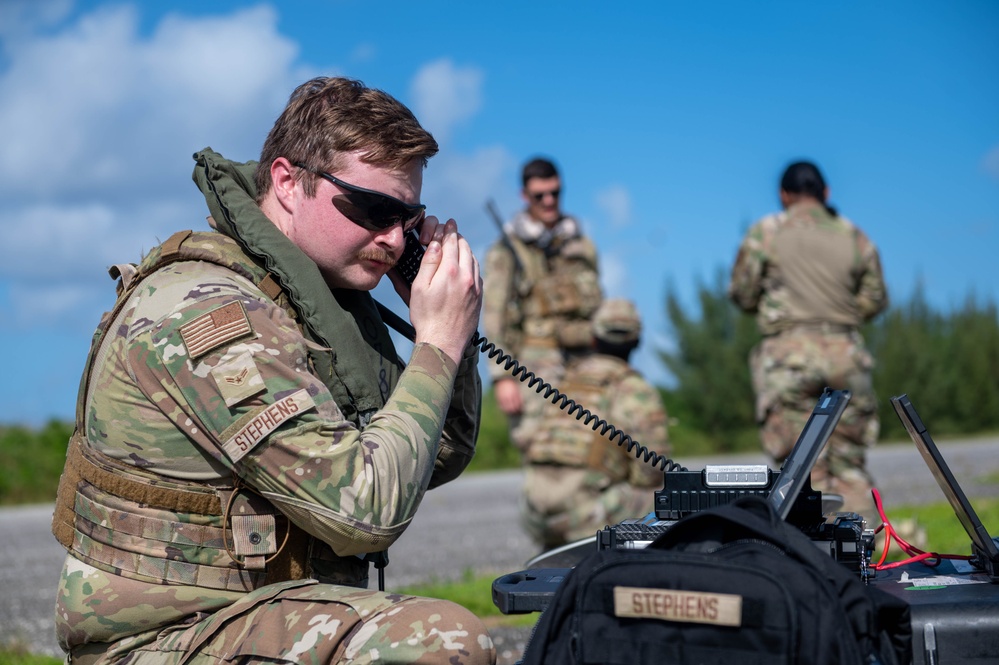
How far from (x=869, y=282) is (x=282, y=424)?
6.74m

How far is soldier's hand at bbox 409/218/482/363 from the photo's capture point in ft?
9.68

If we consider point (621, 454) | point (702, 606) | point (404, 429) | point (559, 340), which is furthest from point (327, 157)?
point (559, 340)

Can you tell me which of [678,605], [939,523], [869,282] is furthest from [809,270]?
[678,605]

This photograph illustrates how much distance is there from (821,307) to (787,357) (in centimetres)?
45

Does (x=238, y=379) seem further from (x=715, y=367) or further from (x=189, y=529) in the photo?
(x=715, y=367)

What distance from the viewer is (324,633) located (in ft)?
8.07

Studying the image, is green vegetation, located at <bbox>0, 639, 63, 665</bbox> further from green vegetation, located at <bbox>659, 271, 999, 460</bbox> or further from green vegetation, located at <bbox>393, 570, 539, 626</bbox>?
green vegetation, located at <bbox>659, 271, 999, 460</bbox>

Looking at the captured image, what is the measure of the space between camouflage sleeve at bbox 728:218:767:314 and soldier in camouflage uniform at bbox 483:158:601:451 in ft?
3.65

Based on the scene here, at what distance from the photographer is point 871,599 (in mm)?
2002

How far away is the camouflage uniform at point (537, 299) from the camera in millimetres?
8633

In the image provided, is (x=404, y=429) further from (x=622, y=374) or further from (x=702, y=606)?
(x=622, y=374)

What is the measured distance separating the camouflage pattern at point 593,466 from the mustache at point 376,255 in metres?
4.37

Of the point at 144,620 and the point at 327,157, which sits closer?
the point at 144,620

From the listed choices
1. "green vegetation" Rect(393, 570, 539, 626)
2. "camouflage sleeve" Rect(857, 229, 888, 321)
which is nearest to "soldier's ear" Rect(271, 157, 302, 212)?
"green vegetation" Rect(393, 570, 539, 626)
